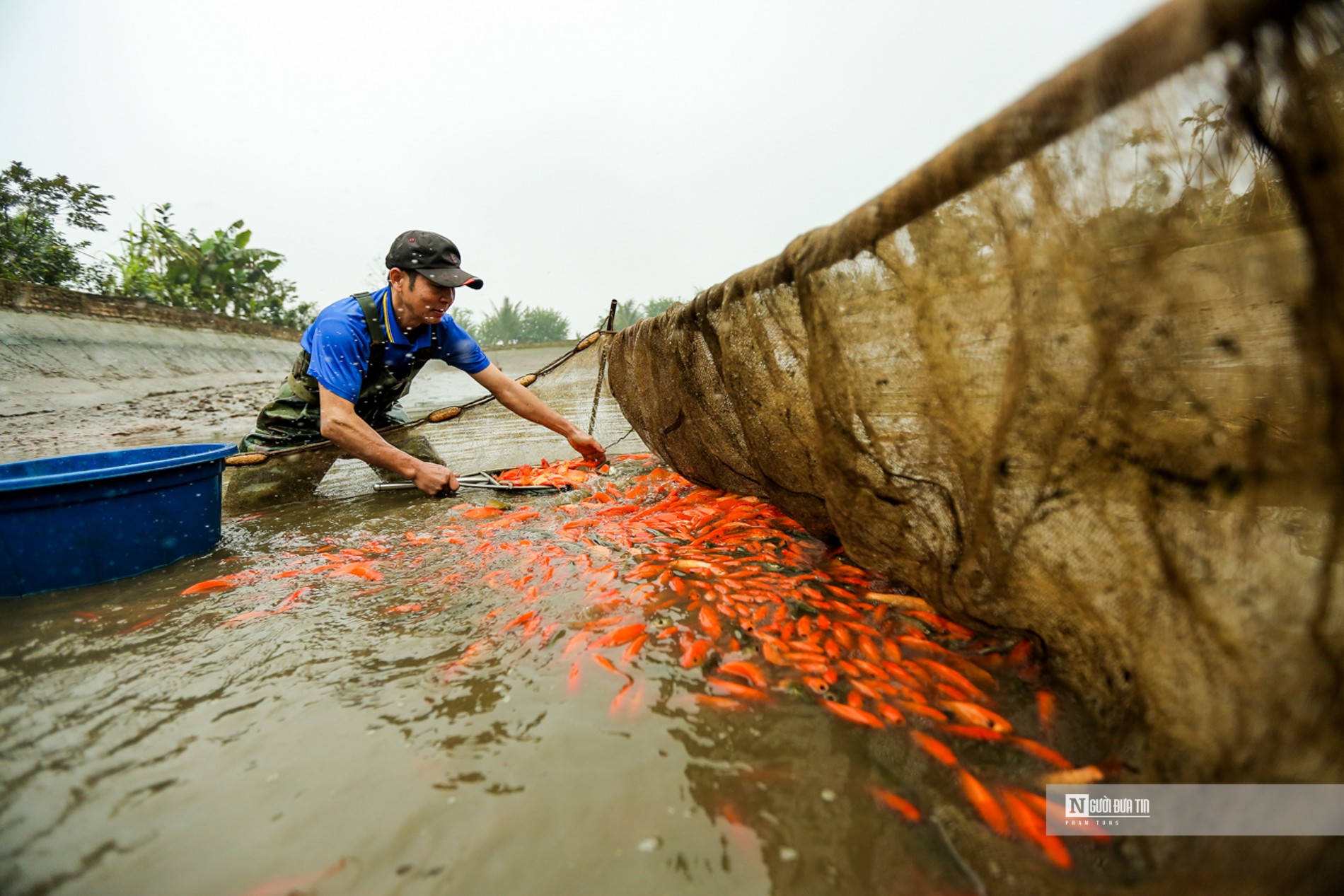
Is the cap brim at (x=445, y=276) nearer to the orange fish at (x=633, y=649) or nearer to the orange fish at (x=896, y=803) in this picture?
the orange fish at (x=633, y=649)

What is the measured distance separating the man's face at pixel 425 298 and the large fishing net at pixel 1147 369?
3.20m

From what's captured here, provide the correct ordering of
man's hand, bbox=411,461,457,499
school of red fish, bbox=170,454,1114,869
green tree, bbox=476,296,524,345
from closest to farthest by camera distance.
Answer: school of red fish, bbox=170,454,1114,869
man's hand, bbox=411,461,457,499
green tree, bbox=476,296,524,345

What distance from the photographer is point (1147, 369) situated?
1.22 meters

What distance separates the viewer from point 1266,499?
107 centimetres

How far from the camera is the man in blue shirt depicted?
3.99 meters

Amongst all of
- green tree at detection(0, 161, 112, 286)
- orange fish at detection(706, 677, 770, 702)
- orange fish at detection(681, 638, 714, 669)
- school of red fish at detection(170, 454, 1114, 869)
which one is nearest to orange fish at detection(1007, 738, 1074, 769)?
school of red fish at detection(170, 454, 1114, 869)

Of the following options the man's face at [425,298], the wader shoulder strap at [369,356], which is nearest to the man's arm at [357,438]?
the wader shoulder strap at [369,356]

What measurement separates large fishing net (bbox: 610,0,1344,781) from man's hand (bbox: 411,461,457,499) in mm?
3176

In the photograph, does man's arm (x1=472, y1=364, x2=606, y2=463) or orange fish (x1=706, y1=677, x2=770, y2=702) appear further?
man's arm (x1=472, y1=364, x2=606, y2=463)

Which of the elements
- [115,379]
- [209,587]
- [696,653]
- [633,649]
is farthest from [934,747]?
[115,379]

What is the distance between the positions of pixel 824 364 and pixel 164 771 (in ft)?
8.00

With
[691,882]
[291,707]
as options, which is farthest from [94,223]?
[691,882]

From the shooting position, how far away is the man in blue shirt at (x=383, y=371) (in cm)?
399

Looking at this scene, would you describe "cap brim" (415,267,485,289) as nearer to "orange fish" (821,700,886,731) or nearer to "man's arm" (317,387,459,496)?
"man's arm" (317,387,459,496)
